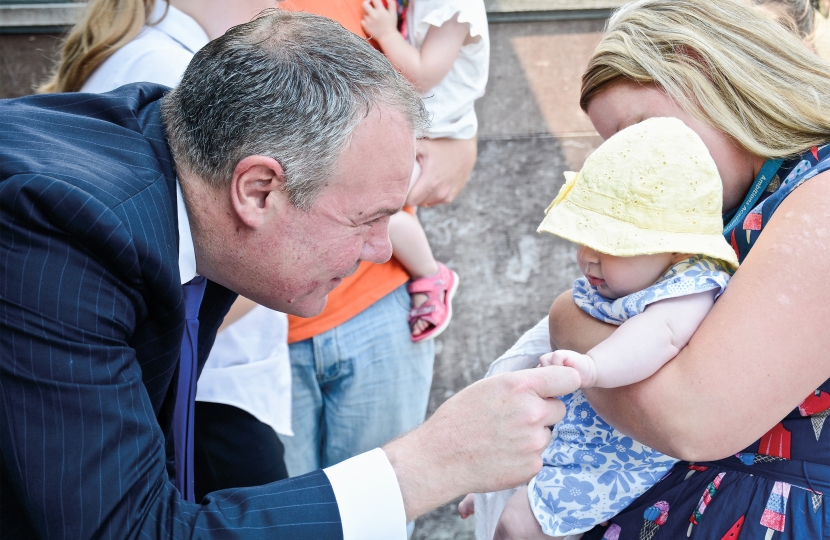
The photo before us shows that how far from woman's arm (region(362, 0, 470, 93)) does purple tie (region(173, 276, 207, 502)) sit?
1264 mm

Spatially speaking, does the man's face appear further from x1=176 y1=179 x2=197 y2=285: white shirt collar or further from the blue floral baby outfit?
the blue floral baby outfit

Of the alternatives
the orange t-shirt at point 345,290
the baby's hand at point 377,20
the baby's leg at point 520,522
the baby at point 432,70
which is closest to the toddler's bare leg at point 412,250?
the baby at point 432,70

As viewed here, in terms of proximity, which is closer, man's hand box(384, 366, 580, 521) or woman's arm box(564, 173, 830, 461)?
woman's arm box(564, 173, 830, 461)

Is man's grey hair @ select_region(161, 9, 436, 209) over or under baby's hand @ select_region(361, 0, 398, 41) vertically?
over

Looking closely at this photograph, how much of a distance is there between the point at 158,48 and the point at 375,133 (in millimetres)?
866

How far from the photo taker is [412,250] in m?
2.96

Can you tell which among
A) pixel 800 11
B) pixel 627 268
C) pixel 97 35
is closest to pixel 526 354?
pixel 627 268

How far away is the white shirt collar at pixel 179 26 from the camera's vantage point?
2242 mm

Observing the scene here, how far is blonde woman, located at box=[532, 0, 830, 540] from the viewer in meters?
1.37

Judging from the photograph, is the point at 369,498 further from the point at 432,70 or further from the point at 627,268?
the point at 432,70

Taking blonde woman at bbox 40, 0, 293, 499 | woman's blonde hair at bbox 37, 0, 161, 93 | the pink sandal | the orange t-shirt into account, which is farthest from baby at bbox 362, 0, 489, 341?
woman's blonde hair at bbox 37, 0, 161, 93

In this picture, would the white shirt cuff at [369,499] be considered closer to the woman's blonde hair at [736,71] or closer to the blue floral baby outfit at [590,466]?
the blue floral baby outfit at [590,466]

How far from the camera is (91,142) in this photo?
5.13 feet

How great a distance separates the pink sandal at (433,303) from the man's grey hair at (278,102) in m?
1.30
